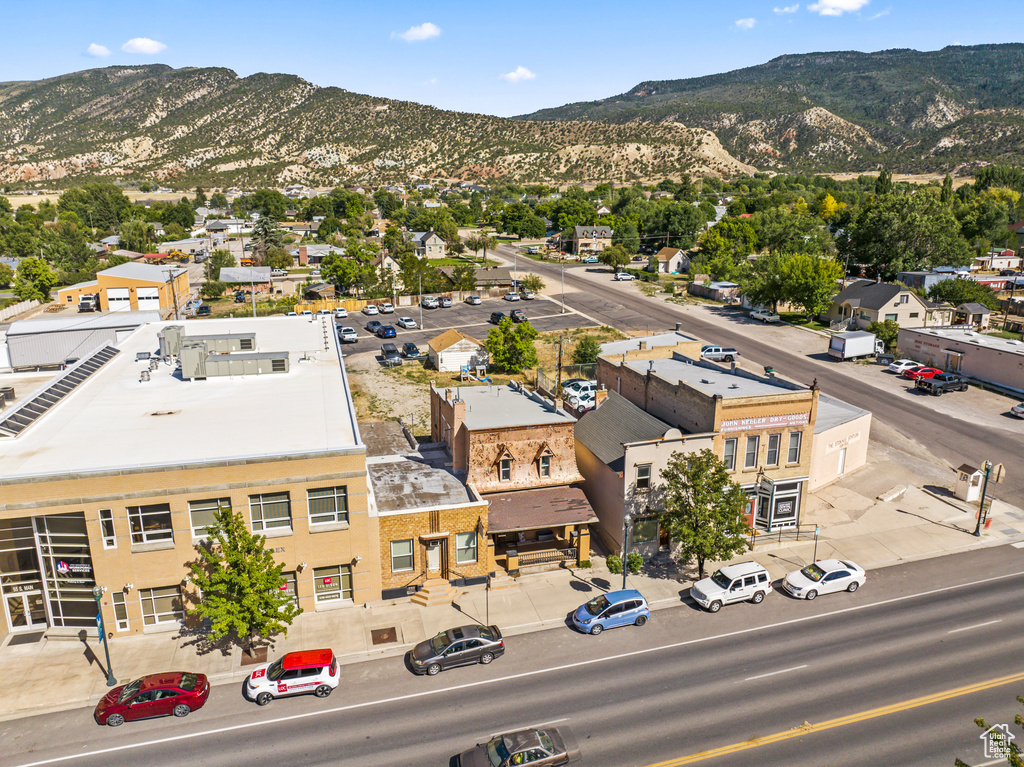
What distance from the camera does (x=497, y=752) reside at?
19578mm

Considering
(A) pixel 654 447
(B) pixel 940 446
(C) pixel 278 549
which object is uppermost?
(A) pixel 654 447

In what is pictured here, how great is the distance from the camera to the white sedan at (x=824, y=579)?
30.1 metres

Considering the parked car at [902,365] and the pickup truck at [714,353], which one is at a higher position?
the pickup truck at [714,353]

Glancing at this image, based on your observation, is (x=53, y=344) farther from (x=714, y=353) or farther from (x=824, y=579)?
(x=824, y=579)

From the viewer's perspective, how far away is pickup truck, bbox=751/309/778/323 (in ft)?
289

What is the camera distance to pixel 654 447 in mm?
31984

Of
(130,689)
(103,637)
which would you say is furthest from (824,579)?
(103,637)

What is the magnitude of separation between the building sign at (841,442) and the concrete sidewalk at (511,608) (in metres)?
2.61

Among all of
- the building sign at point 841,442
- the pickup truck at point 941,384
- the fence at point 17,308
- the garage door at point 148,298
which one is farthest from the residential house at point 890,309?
the fence at point 17,308

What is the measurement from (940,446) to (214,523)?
158ft

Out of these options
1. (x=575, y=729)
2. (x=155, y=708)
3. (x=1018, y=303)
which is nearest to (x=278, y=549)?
(x=155, y=708)

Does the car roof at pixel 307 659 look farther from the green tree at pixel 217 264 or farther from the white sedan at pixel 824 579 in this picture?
the green tree at pixel 217 264

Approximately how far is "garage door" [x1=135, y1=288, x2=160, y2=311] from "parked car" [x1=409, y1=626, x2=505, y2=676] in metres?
87.7

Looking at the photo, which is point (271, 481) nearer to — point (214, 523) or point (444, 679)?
point (214, 523)
